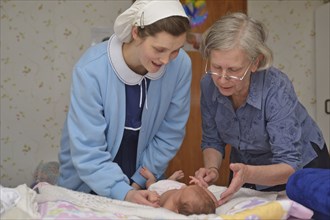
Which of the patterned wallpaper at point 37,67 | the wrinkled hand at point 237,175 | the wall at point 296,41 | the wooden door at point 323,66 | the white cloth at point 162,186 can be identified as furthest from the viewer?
the wall at point 296,41

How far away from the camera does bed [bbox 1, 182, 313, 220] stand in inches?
36.5

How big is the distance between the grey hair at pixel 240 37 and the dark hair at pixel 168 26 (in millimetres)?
139

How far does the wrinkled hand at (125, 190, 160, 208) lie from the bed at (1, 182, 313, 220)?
0.06 meters

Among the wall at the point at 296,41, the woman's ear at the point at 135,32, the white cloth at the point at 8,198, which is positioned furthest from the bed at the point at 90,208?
the wall at the point at 296,41

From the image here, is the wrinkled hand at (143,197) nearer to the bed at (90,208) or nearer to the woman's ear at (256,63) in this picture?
the bed at (90,208)

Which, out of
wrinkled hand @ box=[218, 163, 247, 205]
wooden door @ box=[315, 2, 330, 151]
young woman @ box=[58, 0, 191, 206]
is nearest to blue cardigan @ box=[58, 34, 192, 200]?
young woman @ box=[58, 0, 191, 206]

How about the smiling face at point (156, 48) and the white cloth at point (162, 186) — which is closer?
the smiling face at point (156, 48)

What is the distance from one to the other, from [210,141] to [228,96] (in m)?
0.22

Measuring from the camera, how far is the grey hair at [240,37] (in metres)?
1.29

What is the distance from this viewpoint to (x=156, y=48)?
4.05ft

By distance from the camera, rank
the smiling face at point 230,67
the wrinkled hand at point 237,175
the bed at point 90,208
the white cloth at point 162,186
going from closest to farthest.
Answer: the bed at point 90,208
the wrinkled hand at point 237,175
the smiling face at point 230,67
the white cloth at point 162,186

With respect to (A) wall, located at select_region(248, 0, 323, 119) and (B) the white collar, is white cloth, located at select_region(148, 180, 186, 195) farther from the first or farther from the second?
(A) wall, located at select_region(248, 0, 323, 119)

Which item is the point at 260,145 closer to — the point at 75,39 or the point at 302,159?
the point at 302,159

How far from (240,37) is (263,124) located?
0.31 meters
